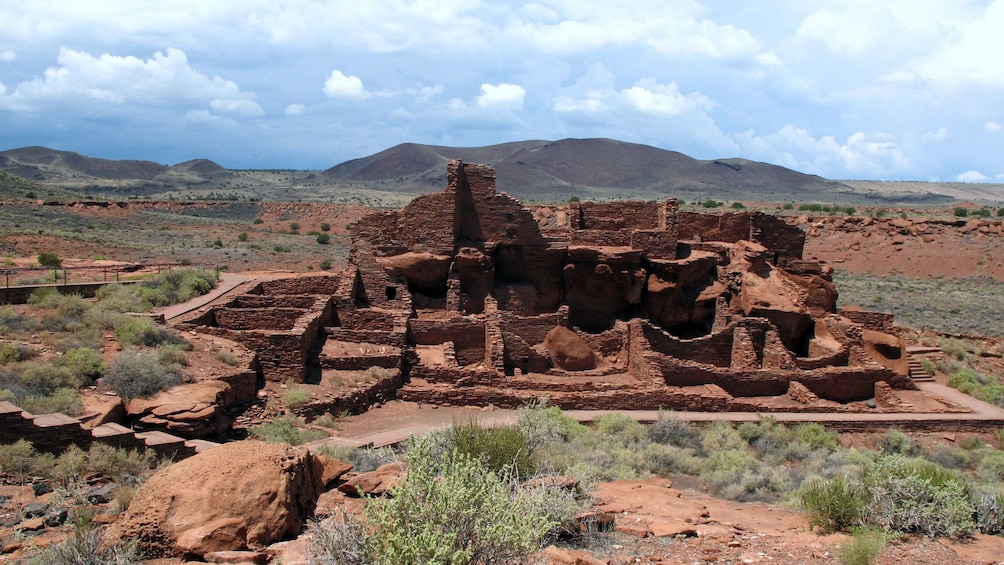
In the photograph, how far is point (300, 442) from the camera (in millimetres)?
11234

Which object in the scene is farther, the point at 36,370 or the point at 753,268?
the point at 753,268

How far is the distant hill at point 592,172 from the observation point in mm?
105625

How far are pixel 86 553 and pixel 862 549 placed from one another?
5960 mm

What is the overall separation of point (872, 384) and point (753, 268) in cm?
412

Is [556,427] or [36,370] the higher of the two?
[36,370]

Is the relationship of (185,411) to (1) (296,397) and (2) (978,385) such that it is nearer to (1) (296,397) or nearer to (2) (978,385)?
(1) (296,397)

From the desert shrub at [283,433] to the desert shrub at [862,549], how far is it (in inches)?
318

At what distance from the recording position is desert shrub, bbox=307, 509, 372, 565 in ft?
15.2

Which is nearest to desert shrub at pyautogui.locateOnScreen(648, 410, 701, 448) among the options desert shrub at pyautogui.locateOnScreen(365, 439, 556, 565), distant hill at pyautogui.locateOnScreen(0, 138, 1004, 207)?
desert shrub at pyautogui.locateOnScreen(365, 439, 556, 565)

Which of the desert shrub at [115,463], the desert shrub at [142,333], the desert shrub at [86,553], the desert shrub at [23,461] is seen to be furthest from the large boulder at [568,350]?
the desert shrub at [86,553]

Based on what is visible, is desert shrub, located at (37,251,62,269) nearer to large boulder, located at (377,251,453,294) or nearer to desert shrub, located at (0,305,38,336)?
desert shrub, located at (0,305,38,336)

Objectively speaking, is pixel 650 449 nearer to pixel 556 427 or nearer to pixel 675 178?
pixel 556 427

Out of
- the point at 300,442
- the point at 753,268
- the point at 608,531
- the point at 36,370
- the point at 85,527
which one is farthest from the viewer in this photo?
the point at 753,268

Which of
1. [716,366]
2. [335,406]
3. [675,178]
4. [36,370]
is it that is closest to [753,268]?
[716,366]
